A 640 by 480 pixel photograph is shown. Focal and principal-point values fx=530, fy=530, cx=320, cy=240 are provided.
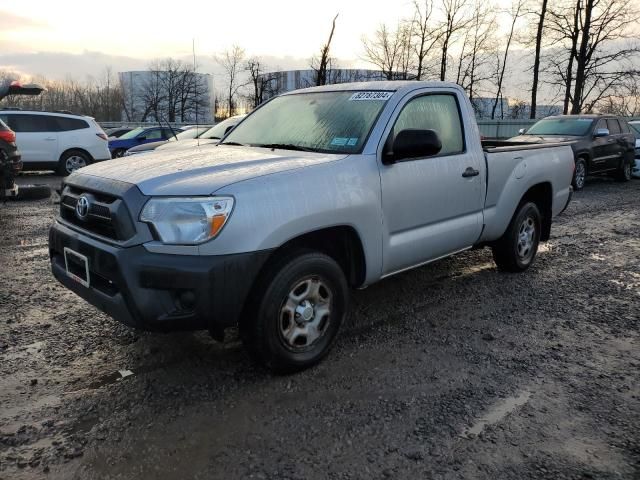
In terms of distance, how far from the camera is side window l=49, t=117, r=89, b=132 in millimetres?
14328

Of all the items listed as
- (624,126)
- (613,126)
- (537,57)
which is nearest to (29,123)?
(613,126)

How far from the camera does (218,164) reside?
10.9ft

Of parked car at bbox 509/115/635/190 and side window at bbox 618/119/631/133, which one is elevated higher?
side window at bbox 618/119/631/133

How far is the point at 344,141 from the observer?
12.4 feet

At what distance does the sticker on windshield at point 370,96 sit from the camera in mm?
4023

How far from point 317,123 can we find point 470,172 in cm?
138

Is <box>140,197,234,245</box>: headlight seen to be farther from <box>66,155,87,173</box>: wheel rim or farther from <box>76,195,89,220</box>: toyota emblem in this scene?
<box>66,155,87,173</box>: wheel rim

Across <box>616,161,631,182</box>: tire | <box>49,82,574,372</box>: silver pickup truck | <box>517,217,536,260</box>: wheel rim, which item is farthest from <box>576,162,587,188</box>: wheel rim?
<box>49,82,574,372</box>: silver pickup truck

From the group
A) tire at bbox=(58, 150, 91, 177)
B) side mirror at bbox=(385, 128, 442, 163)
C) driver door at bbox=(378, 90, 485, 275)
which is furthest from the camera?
tire at bbox=(58, 150, 91, 177)

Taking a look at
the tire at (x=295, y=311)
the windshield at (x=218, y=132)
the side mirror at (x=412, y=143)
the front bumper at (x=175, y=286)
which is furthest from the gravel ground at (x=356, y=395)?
the windshield at (x=218, y=132)

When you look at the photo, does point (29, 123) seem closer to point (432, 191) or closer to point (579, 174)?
point (432, 191)

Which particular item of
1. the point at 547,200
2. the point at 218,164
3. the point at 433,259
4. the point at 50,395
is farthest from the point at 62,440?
the point at 547,200

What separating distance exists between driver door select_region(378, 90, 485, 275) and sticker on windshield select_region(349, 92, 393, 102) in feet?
0.45

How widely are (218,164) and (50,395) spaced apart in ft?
5.59
